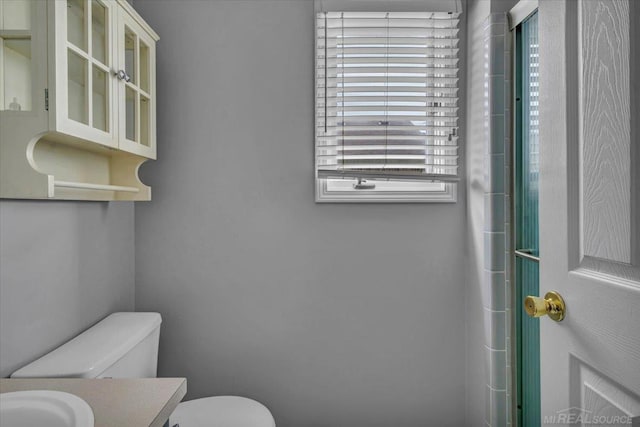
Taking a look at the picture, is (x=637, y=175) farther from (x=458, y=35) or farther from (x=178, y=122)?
(x=178, y=122)

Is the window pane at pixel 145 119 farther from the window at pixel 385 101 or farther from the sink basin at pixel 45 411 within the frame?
the sink basin at pixel 45 411

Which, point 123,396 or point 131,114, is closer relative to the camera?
point 123,396

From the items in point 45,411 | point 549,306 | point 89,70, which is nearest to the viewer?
point 45,411

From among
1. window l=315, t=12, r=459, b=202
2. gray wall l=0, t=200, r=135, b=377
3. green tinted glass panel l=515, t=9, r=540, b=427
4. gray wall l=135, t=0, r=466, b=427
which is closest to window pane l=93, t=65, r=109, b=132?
gray wall l=0, t=200, r=135, b=377

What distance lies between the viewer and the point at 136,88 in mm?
1480

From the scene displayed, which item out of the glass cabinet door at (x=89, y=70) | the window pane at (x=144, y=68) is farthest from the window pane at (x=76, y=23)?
the window pane at (x=144, y=68)

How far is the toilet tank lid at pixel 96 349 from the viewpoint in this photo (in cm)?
113

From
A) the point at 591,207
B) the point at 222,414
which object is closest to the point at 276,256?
the point at 222,414

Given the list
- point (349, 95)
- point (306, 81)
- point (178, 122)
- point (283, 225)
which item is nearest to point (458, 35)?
point (349, 95)

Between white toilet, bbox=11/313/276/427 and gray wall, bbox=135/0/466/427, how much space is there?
0.89ft

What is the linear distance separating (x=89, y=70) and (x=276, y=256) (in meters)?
0.97

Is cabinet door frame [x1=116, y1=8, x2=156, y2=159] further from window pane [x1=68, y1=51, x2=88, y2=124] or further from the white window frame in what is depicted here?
the white window frame

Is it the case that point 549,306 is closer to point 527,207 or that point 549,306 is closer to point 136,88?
point 527,207

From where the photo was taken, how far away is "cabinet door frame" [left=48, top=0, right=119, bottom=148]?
103cm
